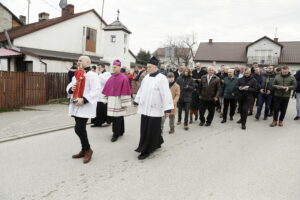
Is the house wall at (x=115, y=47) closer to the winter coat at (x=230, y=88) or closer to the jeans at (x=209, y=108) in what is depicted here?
the winter coat at (x=230, y=88)

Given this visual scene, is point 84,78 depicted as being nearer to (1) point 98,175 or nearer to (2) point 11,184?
(1) point 98,175

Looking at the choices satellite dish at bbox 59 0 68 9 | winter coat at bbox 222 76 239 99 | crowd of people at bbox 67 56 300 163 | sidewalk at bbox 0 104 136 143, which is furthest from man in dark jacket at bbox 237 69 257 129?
satellite dish at bbox 59 0 68 9

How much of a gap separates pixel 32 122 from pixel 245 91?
6776 millimetres

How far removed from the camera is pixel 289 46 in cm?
4078

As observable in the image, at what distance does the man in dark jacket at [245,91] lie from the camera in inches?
295

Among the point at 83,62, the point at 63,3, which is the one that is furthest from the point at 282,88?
the point at 63,3

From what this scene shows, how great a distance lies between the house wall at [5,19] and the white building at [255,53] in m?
30.0

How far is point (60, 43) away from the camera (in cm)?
1978

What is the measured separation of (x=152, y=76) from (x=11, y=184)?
9.89 feet

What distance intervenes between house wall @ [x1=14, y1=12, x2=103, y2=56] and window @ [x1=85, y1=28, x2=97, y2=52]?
0.34 m

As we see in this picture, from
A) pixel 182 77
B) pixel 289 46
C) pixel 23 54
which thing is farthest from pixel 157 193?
pixel 289 46

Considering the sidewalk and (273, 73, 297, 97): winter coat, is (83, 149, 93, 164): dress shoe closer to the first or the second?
the sidewalk

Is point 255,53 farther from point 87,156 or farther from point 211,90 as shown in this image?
point 87,156

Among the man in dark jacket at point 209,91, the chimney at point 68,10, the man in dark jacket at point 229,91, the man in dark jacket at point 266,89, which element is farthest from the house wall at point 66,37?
the man in dark jacket at point 266,89
